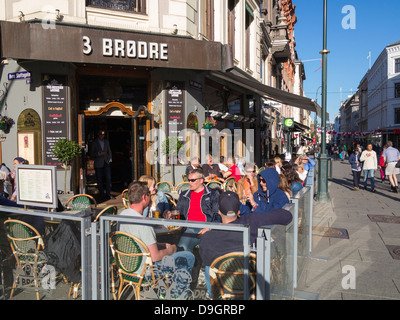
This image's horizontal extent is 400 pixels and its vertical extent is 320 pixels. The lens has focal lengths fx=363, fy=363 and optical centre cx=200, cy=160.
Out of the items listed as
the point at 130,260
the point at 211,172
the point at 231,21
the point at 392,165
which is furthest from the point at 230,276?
the point at 231,21

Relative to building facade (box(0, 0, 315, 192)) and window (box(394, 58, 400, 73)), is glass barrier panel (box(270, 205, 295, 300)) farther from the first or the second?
window (box(394, 58, 400, 73))

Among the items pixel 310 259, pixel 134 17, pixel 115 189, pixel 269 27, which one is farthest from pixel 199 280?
pixel 269 27

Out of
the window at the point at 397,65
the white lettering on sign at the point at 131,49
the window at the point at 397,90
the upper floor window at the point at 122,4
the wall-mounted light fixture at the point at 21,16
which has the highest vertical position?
the window at the point at 397,65

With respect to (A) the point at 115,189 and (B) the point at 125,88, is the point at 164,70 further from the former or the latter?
(A) the point at 115,189

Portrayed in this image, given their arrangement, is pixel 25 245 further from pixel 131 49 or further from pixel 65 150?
pixel 131 49

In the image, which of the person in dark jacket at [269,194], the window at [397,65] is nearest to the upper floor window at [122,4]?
the person in dark jacket at [269,194]

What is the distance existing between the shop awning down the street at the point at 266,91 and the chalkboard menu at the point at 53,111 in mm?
4601

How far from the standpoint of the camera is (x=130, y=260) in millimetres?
3391

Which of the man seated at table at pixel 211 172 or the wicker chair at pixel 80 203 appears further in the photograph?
the man seated at table at pixel 211 172

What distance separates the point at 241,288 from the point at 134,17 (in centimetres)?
931

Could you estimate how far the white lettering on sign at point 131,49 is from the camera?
356 inches

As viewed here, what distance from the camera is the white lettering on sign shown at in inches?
356

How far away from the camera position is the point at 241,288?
288 centimetres

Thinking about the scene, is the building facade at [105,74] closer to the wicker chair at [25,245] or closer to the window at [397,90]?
the wicker chair at [25,245]
